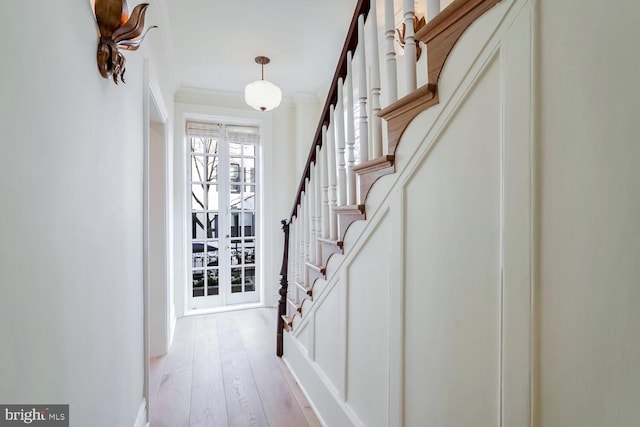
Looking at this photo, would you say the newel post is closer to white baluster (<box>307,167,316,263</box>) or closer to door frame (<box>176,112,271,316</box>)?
white baluster (<box>307,167,316,263</box>)

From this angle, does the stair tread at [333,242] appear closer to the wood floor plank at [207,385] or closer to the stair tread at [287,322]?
the stair tread at [287,322]

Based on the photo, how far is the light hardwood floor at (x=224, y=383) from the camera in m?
1.89

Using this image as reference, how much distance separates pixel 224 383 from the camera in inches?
89.1

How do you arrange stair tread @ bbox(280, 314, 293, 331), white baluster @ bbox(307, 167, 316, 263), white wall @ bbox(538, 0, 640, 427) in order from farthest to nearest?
stair tread @ bbox(280, 314, 293, 331) → white baluster @ bbox(307, 167, 316, 263) → white wall @ bbox(538, 0, 640, 427)

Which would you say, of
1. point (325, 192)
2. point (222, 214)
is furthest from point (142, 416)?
point (222, 214)

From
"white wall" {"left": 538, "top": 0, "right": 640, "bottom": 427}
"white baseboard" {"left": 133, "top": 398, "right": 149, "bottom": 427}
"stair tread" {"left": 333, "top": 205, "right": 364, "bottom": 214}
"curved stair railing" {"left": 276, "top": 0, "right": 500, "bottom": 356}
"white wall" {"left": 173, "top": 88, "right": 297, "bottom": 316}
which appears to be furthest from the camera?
"white wall" {"left": 173, "top": 88, "right": 297, "bottom": 316}

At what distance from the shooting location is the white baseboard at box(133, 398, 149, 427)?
1.64 metres

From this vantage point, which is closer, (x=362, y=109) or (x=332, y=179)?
(x=362, y=109)

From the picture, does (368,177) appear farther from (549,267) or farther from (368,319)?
(549,267)

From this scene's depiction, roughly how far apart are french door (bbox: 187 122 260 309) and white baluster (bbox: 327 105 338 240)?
2467 millimetres

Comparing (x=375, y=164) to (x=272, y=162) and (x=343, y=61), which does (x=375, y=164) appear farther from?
(x=272, y=162)

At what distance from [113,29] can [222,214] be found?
3.00m

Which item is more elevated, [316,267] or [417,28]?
[417,28]

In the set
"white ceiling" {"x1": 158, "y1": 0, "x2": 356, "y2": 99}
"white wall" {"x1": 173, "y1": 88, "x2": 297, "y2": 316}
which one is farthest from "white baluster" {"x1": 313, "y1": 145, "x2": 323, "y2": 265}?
"white wall" {"x1": 173, "y1": 88, "x2": 297, "y2": 316}
